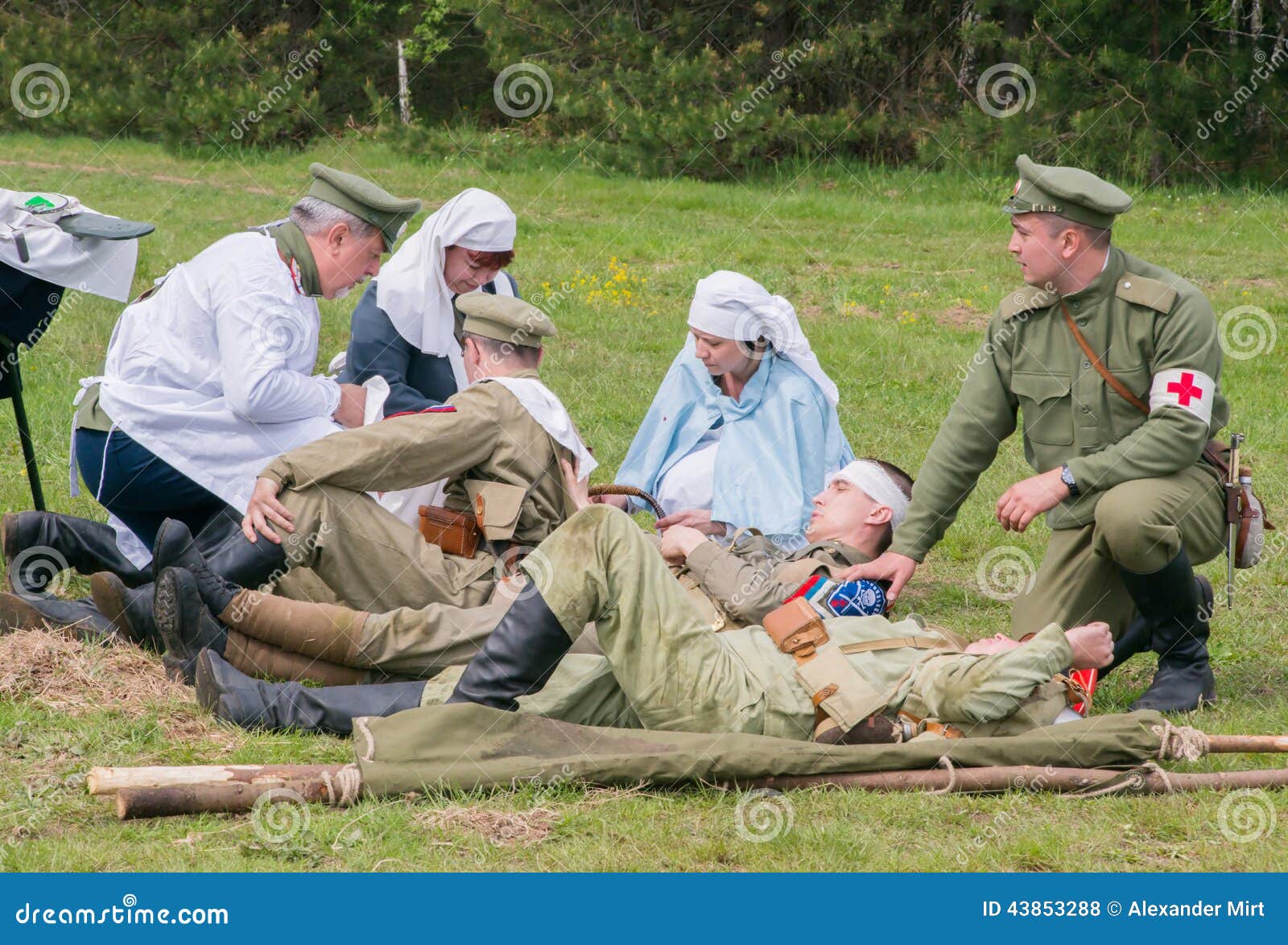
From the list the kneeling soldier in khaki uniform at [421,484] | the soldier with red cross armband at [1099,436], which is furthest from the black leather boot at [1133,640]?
the kneeling soldier in khaki uniform at [421,484]

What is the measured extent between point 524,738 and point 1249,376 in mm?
7885

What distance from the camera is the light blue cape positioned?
5.79 meters

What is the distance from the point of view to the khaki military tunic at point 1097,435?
15.3ft

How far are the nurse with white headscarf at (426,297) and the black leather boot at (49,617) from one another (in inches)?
55.7

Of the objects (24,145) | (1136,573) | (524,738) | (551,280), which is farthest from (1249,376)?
(24,145)

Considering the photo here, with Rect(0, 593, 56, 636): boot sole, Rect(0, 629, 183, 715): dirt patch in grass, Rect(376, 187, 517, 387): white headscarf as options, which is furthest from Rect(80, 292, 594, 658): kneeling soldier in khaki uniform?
Rect(376, 187, 517, 387): white headscarf

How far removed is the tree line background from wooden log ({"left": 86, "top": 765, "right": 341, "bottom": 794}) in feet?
47.5

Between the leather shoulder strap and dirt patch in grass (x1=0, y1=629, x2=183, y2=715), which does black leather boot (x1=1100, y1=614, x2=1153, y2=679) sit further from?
dirt patch in grass (x1=0, y1=629, x2=183, y2=715)

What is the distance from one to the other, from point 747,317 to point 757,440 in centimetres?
48

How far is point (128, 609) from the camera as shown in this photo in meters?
4.79

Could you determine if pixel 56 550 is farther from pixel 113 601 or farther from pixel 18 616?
pixel 113 601

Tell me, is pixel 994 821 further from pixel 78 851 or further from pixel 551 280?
pixel 551 280

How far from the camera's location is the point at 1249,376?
10.3 m

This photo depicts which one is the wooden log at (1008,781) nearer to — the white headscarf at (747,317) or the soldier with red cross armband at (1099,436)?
the soldier with red cross armband at (1099,436)
